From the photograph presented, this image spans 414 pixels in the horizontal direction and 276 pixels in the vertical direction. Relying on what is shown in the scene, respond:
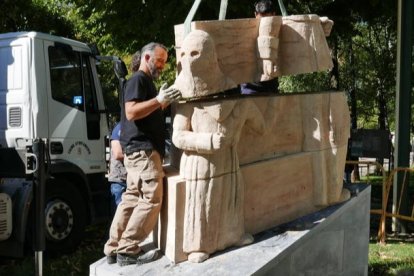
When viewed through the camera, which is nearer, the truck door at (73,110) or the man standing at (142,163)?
the man standing at (142,163)

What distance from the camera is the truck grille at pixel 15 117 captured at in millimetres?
7250

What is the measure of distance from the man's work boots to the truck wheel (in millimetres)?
3344

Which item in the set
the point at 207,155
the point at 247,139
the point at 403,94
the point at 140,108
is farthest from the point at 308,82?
the point at 140,108

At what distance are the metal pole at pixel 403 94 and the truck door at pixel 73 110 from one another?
4.56 meters

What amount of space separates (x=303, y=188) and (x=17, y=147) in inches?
157

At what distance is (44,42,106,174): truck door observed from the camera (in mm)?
7459

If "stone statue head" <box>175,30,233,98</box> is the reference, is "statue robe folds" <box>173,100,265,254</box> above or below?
below

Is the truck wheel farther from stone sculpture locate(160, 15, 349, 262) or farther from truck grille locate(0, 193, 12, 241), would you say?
stone sculpture locate(160, 15, 349, 262)

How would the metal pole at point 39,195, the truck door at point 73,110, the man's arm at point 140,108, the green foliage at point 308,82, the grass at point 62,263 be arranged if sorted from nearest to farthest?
1. the man's arm at point 140,108
2. the metal pole at point 39,195
3. the grass at point 62,263
4. the truck door at point 73,110
5. the green foliage at point 308,82

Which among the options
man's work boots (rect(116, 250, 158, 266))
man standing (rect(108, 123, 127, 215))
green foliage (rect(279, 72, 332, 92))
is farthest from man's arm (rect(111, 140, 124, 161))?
green foliage (rect(279, 72, 332, 92))

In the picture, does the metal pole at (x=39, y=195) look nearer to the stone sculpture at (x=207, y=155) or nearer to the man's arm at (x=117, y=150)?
the man's arm at (x=117, y=150)

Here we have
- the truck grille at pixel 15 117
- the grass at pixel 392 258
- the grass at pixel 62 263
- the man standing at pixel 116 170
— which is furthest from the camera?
the truck grille at pixel 15 117

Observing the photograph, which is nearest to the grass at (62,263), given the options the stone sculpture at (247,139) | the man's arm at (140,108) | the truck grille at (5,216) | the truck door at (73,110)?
the truck grille at (5,216)

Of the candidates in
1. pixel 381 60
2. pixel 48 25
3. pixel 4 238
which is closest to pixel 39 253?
pixel 4 238
